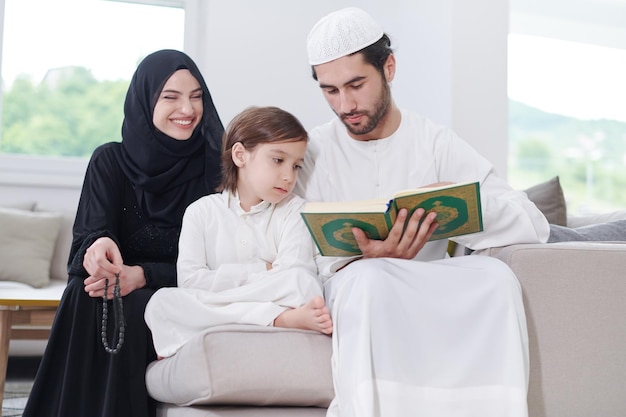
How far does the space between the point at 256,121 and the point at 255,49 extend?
2.68m

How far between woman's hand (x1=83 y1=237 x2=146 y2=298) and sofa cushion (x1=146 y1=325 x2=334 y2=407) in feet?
1.36

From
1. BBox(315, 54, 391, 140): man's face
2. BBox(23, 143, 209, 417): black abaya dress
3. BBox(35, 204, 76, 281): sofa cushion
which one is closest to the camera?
BBox(23, 143, 209, 417): black abaya dress

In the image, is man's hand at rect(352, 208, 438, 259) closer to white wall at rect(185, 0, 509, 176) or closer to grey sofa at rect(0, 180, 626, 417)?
grey sofa at rect(0, 180, 626, 417)

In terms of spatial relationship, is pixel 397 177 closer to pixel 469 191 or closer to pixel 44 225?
pixel 469 191

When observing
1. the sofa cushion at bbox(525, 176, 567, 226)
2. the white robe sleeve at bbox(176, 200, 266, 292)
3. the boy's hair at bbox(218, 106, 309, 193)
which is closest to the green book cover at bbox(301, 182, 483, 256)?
the white robe sleeve at bbox(176, 200, 266, 292)

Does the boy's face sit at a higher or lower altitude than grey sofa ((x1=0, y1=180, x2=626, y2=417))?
higher

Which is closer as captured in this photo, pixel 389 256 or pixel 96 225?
pixel 389 256

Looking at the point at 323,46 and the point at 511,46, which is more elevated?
the point at 511,46

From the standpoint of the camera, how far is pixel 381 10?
4.82 m

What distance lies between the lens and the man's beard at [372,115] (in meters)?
2.26

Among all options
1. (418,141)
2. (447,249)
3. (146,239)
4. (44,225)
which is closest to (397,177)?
(418,141)

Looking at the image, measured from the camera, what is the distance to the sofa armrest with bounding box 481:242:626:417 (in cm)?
185

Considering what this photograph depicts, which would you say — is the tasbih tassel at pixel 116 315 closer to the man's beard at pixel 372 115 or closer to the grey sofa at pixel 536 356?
the grey sofa at pixel 536 356

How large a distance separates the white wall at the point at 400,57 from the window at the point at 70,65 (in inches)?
13.8
